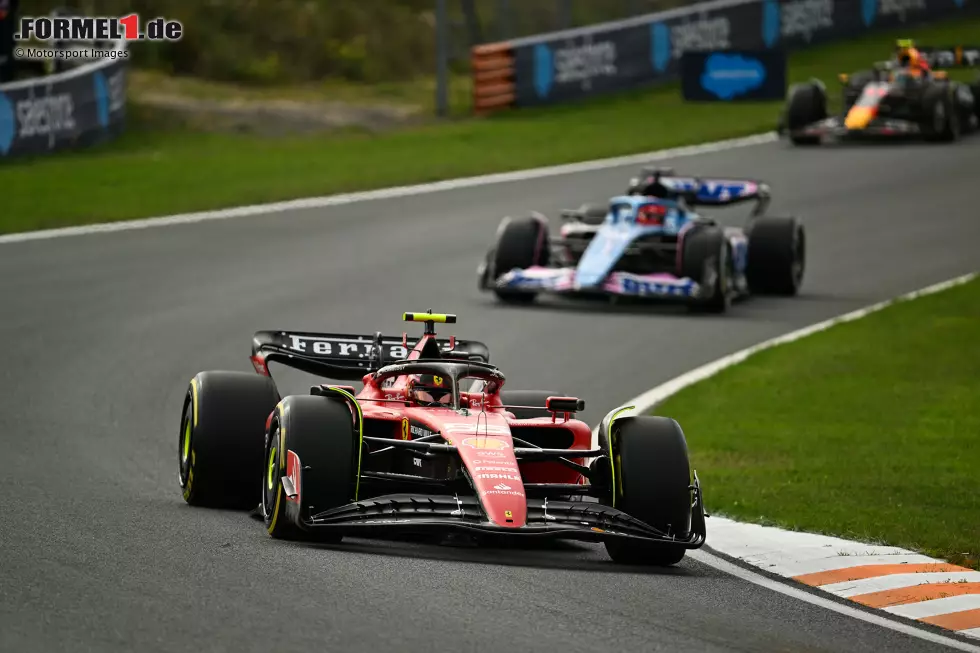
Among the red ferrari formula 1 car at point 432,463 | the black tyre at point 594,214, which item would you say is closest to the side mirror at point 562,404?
the red ferrari formula 1 car at point 432,463

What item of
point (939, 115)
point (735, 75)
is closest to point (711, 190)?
point (939, 115)

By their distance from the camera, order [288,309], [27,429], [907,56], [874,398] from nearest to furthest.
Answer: [27,429] → [874,398] → [288,309] → [907,56]

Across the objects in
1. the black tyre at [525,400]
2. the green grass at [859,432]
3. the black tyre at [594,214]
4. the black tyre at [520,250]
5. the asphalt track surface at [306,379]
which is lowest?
the green grass at [859,432]

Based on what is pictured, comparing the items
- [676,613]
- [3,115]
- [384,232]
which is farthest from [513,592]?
[3,115]

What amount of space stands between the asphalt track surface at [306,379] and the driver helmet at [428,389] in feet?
3.96

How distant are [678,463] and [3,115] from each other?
2399 cm

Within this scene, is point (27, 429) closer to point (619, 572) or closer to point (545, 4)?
point (619, 572)

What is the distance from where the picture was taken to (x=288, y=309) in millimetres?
21453

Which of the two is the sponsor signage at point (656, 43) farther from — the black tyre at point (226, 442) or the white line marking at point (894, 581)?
the white line marking at point (894, 581)

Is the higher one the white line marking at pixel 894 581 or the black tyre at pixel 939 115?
the black tyre at pixel 939 115

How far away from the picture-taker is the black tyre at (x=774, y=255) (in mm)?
23594

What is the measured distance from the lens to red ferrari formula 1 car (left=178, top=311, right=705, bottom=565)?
9.87 meters

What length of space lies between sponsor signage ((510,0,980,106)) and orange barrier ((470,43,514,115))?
20cm

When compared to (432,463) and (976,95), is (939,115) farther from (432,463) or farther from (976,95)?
(432,463)
